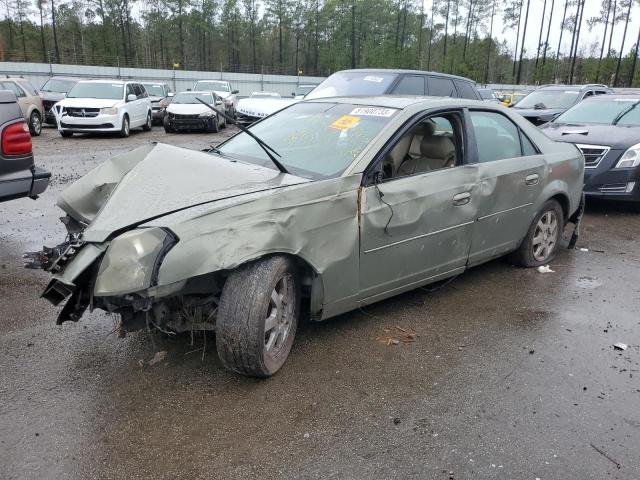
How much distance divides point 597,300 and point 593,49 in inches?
2907

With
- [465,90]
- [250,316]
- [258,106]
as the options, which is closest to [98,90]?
[258,106]

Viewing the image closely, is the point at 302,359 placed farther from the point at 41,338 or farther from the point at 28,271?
the point at 28,271

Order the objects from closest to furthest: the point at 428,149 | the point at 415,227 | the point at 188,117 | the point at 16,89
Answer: the point at 415,227 < the point at 428,149 < the point at 16,89 < the point at 188,117

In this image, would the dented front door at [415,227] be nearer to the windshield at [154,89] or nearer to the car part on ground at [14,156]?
the car part on ground at [14,156]

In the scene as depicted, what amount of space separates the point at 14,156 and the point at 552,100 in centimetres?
1236

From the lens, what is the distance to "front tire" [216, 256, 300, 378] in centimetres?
290

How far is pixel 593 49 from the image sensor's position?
67.1 meters

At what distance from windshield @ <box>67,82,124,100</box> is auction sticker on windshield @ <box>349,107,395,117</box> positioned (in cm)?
1432

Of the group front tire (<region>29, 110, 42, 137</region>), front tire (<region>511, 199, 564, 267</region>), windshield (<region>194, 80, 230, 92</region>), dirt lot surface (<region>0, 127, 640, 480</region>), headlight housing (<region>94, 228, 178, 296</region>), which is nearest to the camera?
dirt lot surface (<region>0, 127, 640, 480</region>)

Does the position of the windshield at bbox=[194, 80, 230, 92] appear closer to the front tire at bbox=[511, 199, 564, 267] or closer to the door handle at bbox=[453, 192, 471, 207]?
the front tire at bbox=[511, 199, 564, 267]

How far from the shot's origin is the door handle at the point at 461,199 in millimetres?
4086

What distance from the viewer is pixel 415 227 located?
12.5 ft

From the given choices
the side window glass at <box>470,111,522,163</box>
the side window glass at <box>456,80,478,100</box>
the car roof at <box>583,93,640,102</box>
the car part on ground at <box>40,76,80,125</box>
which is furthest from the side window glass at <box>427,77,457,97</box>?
the car part on ground at <box>40,76,80,125</box>

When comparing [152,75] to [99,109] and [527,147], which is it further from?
[527,147]
